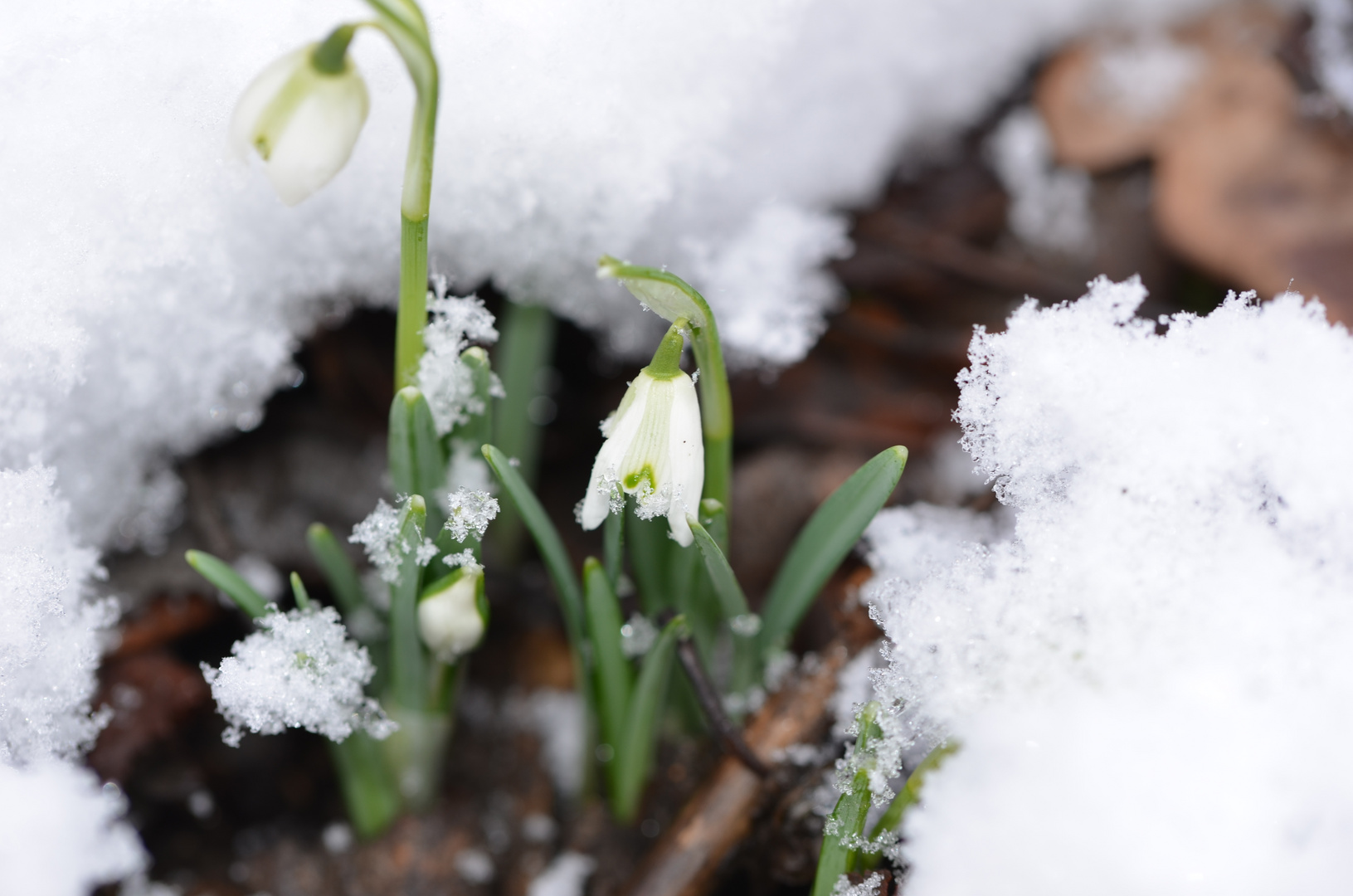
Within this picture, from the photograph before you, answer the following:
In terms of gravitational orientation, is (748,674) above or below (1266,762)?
above

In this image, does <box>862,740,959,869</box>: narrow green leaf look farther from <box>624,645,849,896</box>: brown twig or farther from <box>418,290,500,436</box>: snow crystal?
<box>418,290,500,436</box>: snow crystal

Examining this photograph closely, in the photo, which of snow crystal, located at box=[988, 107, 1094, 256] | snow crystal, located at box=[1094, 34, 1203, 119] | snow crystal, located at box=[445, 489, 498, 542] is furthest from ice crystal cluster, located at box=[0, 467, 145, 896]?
snow crystal, located at box=[1094, 34, 1203, 119]

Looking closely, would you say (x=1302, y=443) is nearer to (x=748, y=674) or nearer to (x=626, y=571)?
(x=748, y=674)

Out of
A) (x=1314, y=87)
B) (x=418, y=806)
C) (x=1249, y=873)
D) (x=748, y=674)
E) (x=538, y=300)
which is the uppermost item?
(x=1314, y=87)

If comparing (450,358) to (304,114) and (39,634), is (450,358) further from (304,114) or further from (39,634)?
(39,634)

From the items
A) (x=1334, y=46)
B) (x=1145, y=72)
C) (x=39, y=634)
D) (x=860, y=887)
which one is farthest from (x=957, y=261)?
(x=39, y=634)

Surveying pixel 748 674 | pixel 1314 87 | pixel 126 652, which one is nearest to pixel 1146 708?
pixel 748 674
